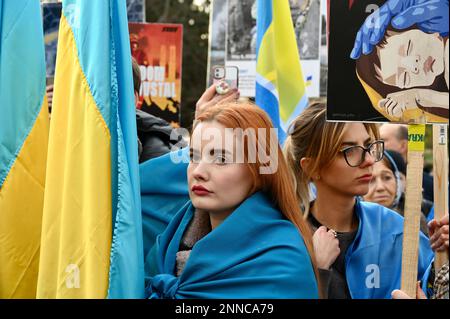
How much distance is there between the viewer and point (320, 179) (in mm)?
3578

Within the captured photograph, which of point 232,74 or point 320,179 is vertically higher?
point 232,74

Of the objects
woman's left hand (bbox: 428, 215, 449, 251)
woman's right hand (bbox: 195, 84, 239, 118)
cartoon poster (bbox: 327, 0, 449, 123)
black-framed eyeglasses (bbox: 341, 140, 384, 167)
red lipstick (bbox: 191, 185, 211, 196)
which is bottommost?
woman's left hand (bbox: 428, 215, 449, 251)

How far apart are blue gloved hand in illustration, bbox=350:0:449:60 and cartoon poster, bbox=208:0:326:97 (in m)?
1.81

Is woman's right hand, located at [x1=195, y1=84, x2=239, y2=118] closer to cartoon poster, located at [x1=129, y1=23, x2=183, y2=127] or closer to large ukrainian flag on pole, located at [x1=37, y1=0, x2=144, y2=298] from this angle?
large ukrainian flag on pole, located at [x1=37, y1=0, x2=144, y2=298]

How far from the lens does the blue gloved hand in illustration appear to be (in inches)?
121

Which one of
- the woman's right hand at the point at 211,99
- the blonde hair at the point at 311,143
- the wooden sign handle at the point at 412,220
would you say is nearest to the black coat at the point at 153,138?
the woman's right hand at the point at 211,99

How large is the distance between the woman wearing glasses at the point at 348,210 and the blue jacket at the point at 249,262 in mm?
350

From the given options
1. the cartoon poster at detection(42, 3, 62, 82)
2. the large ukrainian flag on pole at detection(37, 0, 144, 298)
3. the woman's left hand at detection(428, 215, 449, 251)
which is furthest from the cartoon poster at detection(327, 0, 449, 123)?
the cartoon poster at detection(42, 3, 62, 82)

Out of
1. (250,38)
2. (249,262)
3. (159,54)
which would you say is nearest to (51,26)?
(159,54)

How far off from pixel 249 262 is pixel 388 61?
0.98 metres

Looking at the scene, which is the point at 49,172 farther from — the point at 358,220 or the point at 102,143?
the point at 358,220

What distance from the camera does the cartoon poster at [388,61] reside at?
3086 millimetres

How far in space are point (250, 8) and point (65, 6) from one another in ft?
7.23
